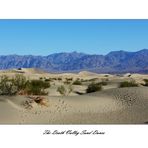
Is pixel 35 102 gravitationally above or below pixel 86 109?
above

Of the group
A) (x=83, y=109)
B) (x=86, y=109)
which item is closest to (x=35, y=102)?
(x=83, y=109)

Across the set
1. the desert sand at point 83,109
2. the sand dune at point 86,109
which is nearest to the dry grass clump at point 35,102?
the desert sand at point 83,109

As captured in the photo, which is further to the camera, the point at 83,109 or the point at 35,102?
the point at 83,109

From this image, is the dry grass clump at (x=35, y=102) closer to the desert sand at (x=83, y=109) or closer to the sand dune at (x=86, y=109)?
the desert sand at (x=83, y=109)

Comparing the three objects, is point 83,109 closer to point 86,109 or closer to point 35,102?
point 86,109

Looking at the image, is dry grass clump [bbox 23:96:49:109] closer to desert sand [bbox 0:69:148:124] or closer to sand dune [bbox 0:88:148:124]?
desert sand [bbox 0:69:148:124]

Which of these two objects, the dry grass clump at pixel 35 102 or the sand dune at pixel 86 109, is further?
the dry grass clump at pixel 35 102

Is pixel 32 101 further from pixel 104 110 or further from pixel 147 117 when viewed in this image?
pixel 147 117

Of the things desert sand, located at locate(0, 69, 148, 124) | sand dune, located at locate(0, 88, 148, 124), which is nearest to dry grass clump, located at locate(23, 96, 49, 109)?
desert sand, located at locate(0, 69, 148, 124)

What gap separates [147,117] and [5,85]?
774cm
